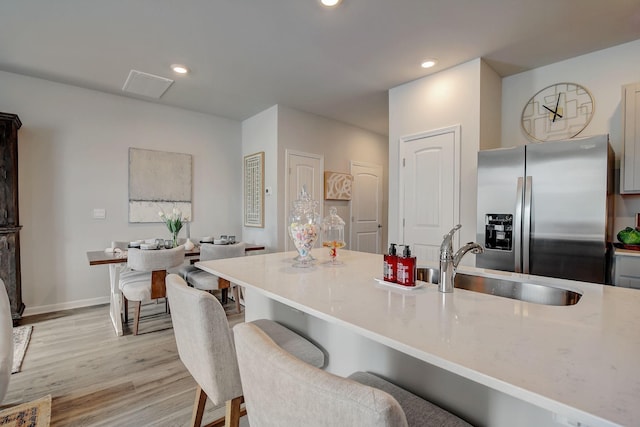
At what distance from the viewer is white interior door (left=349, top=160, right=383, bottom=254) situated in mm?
5137

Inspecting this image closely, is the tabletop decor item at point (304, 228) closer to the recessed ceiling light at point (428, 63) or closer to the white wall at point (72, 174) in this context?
the recessed ceiling light at point (428, 63)

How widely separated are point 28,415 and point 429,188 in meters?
3.57

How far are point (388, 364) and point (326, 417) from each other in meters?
0.67

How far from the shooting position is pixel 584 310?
39.0 inches

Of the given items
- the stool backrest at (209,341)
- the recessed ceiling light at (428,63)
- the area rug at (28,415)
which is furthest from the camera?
the recessed ceiling light at (428,63)

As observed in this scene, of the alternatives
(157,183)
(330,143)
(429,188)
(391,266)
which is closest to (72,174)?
(157,183)

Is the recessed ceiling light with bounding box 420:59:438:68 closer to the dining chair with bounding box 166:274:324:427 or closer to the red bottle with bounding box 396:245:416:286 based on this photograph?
the red bottle with bounding box 396:245:416:286

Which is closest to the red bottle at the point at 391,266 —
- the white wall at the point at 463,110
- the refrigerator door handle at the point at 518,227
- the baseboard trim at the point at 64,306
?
the refrigerator door handle at the point at 518,227

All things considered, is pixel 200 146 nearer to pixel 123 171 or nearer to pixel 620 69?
pixel 123 171

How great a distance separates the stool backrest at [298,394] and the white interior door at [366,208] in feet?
14.4

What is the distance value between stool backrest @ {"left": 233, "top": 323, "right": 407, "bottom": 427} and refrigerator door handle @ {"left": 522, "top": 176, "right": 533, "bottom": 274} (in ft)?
8.26

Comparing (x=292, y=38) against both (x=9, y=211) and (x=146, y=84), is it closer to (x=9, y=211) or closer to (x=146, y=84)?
(x=146, y=84)

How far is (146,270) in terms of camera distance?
2.82 m

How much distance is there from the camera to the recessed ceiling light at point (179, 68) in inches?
121
